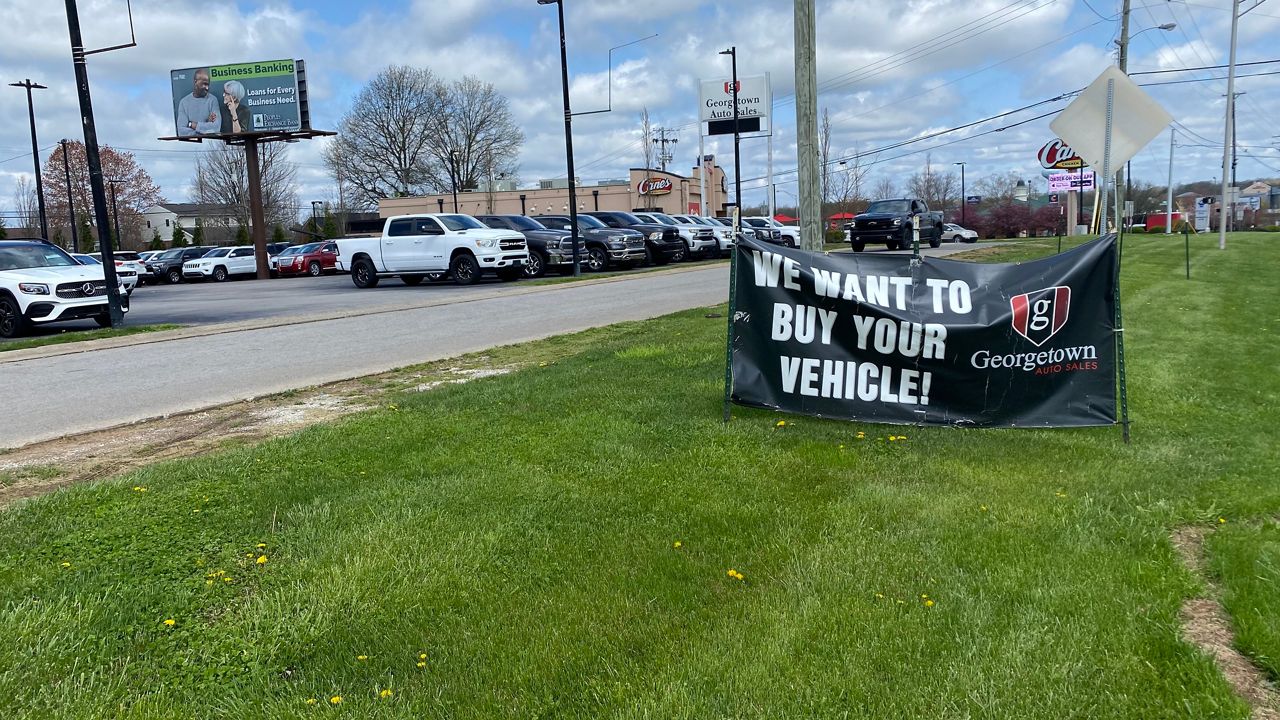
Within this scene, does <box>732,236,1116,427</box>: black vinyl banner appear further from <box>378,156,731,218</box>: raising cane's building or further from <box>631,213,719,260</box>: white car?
<box>378,156,731,218</box>: raising cane's building

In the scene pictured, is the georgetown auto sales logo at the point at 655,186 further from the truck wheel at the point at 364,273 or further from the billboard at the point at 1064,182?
the truck wheel at the point at 364,273

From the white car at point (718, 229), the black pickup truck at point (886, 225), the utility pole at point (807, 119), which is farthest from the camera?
the white car at point (718, 229)

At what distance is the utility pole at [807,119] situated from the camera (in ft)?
34.3

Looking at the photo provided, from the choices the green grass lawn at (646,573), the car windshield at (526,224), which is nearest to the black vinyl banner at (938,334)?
the green grass lawn at (646,573)

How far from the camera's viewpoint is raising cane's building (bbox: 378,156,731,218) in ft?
212

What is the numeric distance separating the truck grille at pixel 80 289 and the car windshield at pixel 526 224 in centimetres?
1461

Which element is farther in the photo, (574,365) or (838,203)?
(838,203)

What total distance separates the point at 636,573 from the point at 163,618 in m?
1.90

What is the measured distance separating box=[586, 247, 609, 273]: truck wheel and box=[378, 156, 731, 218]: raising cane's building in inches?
1414

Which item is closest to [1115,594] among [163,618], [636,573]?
[636,573]

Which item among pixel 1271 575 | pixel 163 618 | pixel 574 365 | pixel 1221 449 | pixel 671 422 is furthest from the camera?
pixel 574 365

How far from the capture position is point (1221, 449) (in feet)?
19.2

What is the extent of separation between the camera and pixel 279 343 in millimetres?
12312

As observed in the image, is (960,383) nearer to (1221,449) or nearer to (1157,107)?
(1221,449)
